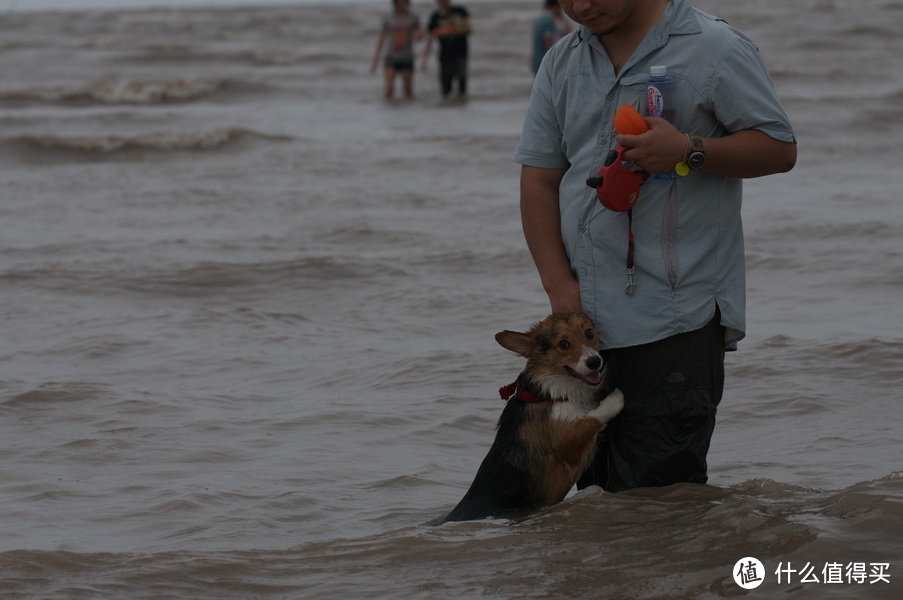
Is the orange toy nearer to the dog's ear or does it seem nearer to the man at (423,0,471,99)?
the dog's ear

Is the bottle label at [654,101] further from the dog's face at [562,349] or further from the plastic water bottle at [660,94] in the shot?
the dog's face at [562,349]

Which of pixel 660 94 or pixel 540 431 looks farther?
pixel 540 431

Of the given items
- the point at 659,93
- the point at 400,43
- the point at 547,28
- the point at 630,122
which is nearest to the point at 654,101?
the point at 659,93

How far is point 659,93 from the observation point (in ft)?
12.3

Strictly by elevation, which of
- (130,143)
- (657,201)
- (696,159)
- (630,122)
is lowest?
(130,143)

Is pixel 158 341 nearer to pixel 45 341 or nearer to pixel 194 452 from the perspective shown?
pixel 45 341

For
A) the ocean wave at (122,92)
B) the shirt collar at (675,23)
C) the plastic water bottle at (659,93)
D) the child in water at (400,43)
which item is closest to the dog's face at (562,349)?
the plastic water bottle at (659,93)

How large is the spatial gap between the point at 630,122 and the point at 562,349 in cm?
93

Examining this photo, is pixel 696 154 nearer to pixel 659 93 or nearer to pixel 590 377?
pixel 659 93

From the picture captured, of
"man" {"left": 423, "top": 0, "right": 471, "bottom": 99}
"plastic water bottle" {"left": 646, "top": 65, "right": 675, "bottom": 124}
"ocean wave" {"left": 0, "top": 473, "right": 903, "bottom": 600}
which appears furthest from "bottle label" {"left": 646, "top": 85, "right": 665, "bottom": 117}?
"man" {"left": 423, "top": 0, "right": 471, "bottom": 99}

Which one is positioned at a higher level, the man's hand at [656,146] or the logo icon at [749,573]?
the man's hand at [656,146]

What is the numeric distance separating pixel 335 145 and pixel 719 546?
43.3 ft

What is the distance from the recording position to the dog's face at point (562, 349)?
13.4 feet

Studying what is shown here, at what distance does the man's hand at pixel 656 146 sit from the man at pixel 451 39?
19.4 metres
